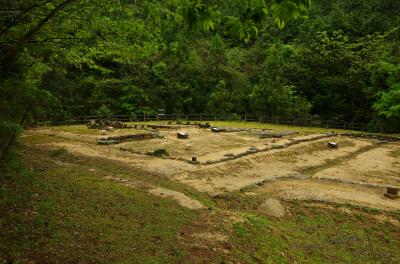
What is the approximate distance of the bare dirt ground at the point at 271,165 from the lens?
13766mm

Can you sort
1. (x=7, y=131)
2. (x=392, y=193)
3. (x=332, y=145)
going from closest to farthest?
1. (x=7, y=131)
2. (x=392, y=193)
3. (x=332, y=145)

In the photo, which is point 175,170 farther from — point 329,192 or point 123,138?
point 123,138

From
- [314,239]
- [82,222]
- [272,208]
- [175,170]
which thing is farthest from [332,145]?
[82,222]

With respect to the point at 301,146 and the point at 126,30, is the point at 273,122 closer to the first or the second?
the point at 301,146

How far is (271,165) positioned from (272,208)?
7.61m

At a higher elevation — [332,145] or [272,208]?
[332,145]

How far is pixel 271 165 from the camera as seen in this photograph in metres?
19.0

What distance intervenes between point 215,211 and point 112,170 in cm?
637

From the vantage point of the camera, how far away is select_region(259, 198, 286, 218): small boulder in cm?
1131

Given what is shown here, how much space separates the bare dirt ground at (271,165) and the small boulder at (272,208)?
124cm

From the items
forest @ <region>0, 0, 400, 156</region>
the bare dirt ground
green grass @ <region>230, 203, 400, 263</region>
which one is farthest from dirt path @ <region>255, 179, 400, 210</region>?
forest @ <region>0, 0, 400, 156</region>

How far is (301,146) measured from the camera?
79.0ft

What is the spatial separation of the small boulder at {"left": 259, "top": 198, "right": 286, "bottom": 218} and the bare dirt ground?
1238 millimetres

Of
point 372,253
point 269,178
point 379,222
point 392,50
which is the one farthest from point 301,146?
point 392,50
